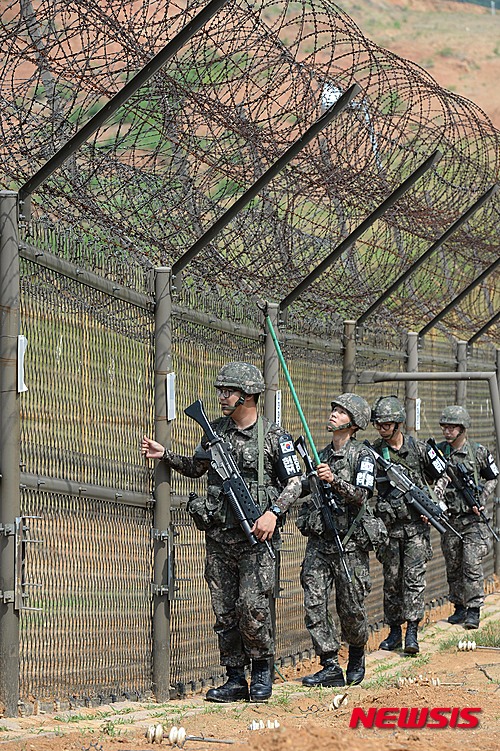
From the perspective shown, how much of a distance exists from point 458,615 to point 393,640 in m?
1.55

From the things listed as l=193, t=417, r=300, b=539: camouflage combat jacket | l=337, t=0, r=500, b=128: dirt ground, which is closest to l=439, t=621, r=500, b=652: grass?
l=193, t=417, r=300, b=539: camouflage combat jacket

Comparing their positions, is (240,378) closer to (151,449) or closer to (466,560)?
(151,449)

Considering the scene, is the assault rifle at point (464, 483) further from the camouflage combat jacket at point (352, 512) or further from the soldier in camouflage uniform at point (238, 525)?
the soldier in camouflage uniform at point (238, 525)

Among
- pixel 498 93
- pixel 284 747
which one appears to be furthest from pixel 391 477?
pixel 498 93

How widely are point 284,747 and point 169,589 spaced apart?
2.15 m

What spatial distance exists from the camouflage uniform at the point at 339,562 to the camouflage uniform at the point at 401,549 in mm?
1593

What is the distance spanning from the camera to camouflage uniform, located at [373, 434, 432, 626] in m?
8.93

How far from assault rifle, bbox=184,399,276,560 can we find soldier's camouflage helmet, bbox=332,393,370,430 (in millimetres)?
1140

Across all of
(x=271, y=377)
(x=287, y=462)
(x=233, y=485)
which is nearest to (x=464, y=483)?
(x=271, y=377)

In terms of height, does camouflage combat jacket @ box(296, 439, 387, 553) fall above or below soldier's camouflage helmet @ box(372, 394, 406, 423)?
below

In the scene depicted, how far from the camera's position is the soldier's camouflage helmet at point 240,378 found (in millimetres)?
6504

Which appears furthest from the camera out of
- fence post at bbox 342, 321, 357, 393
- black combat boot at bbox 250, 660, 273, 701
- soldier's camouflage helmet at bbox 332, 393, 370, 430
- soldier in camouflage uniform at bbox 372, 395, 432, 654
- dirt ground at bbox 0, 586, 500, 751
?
fence post at bbox 342, 321, 357, 393

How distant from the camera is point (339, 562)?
728cm

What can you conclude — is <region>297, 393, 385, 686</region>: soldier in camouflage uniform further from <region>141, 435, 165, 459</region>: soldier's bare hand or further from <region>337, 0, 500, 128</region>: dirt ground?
<region>337, 0, 500, 128</region>: dirt ground
